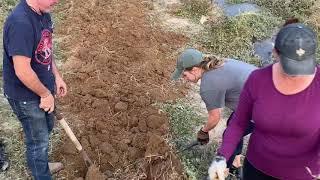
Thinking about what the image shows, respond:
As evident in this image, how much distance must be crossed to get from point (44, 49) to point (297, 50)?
5.88 ft

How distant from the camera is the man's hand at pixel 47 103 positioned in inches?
132

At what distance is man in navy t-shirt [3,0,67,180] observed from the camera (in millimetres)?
3045

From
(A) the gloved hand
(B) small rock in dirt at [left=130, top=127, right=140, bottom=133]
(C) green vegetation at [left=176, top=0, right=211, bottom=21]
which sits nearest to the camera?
Result: (A) the gloved hand

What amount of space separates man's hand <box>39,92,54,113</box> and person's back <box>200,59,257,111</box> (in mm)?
1100

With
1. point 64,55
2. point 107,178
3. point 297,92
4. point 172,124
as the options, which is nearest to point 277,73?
point 297,92

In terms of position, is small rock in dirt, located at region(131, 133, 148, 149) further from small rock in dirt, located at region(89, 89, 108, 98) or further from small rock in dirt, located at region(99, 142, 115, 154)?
small rock in dirt, located at region(89, 89, 108, 98)

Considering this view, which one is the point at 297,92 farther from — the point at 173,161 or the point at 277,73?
the point at 173,161

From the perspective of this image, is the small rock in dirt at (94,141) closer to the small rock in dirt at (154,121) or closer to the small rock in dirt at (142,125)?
the small rock in dirt at (142,125)

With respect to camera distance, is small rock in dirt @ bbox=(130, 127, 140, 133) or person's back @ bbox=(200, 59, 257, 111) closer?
person's back @ bbox=(200, 59, 257, 111)

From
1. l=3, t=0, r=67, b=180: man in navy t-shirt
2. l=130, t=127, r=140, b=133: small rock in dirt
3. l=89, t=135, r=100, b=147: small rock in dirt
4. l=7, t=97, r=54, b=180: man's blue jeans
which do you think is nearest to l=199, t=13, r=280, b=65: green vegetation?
l=130, t=127, r=140, b=133: small rock in dirt

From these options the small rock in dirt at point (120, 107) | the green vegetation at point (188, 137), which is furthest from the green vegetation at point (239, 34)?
the small rock in dirt at point (120, 107)

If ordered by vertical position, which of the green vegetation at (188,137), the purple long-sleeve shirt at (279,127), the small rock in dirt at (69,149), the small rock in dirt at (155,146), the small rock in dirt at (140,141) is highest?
the purple long-sleeve shirt at (279,127)

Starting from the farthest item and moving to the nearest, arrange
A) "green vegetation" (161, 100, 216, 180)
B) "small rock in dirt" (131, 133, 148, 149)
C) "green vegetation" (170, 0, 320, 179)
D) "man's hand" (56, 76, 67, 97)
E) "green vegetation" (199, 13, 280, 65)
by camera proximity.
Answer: "green vegetation" (199, 13, 280, 65), "green vegetation" (170, 0, 320, 179), "small rock in dirt" (131, 133, 148, 149), "green vegetation" (161, 100, 216, 180), "man's hand" (56, 76, 67, 97)

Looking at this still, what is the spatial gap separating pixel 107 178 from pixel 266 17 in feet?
13.9
